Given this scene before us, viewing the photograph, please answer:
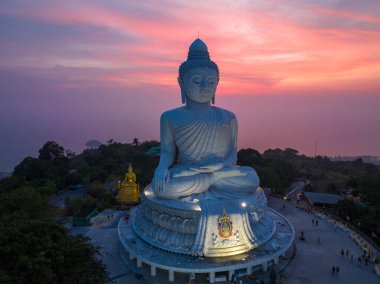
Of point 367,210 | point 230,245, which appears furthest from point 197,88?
point 367,210

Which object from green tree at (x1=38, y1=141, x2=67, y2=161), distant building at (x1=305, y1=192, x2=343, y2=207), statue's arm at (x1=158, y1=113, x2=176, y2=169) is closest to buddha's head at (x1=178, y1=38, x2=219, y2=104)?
statue's arm at (x1=158, y1=113, x2=176, y2=169)

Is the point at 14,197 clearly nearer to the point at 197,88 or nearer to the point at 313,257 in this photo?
the point at 197,88

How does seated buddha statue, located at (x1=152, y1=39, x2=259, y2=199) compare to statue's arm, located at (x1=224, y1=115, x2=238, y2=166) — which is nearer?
seated buddha statue, located at (x1=152, y1=39, x2=259, y2=199)

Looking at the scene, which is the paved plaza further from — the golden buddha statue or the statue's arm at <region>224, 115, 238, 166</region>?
the statue's arm at <region>224, 115, 238, 166</region>

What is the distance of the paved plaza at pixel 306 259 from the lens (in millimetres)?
11883

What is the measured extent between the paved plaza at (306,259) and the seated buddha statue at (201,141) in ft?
9.79

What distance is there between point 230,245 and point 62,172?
21224 millimetres

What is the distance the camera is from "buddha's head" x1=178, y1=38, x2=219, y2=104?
14070 mm

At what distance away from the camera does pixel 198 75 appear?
553 inches

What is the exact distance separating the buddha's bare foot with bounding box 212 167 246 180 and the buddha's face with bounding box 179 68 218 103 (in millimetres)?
3108

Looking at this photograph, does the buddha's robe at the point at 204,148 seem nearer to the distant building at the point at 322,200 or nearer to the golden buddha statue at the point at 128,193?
the golden buddha statue at the point at 128,193

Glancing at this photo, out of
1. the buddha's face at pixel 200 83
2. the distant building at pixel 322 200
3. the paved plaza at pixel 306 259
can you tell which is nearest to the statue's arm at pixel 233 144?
the buddha's face at pixel 200 83

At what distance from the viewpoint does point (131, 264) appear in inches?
504

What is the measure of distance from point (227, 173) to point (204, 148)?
4.96 feet
